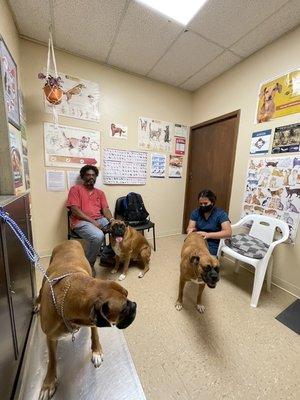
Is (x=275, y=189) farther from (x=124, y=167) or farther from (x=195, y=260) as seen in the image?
(x=124, y=167)

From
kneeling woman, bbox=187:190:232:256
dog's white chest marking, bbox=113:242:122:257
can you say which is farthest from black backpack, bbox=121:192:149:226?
kneeling woman, bbox=187:190:232:256

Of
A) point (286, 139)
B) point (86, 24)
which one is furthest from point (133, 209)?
point (86, 24)

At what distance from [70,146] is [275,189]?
99.5 inches

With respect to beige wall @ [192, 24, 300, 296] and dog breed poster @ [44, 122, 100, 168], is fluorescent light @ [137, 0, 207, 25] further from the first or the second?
dog breed poster @ [44, 122, 100, 168]

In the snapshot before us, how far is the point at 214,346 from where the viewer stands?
1281mm

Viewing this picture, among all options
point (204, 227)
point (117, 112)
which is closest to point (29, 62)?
point (117, 112)

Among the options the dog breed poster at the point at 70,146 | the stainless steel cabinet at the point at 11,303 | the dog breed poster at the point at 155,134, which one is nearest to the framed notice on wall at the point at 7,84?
the stainless steel cabinet at the point at 11,303

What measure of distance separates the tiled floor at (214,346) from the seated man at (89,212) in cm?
58

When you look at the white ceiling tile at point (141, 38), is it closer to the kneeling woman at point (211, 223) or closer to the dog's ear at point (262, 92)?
the dog's ear at point (262, 92)

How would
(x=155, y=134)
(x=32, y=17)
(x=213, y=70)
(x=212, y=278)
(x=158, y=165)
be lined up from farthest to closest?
(x=158, y=165) → (x=155, y=134) → (x=213, y=70) → (x=32, y=17) → (x=212, y=278)

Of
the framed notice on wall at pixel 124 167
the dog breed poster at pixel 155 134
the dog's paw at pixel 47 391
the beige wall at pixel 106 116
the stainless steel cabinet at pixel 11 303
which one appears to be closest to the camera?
the stainless steel cabinet at pixel 11 303

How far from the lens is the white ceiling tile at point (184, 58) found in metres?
2.03

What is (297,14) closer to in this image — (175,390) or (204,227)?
(204,227)

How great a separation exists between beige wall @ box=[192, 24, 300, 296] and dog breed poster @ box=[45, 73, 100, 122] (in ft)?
5.51
